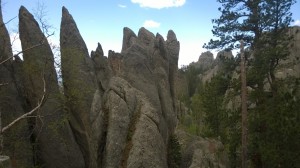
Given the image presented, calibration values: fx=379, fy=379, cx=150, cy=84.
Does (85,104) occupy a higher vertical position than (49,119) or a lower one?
higher

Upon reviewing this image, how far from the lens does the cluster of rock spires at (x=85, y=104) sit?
66.4 ft

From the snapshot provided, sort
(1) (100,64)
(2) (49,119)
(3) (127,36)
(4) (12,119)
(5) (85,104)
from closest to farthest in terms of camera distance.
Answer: (4) (12,119), (2) (49,119), (5) (85,104), (1) (100,64), (3) (127,36)

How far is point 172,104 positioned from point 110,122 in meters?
7.62

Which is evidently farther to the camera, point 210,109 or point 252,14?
point 210,109

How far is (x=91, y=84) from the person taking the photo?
27766mm

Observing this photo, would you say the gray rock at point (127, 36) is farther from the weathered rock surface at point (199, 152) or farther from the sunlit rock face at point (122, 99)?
the weathered rock surface at point (199, 152)

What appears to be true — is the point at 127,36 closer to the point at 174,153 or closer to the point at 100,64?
the point at 100,64

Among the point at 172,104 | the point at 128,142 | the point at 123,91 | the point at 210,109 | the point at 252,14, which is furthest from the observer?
the point at 210,109

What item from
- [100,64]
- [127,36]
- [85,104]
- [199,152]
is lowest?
[199,152]

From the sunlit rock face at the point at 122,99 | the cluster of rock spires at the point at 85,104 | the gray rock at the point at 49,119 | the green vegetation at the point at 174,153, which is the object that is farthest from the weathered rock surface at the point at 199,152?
the gray rock at the point at 49,119

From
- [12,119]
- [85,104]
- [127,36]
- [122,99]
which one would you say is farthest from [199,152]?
[127,36]

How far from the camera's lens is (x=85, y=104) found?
86.4 ft

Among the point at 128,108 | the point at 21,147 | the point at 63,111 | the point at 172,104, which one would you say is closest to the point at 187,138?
the point at 172,104

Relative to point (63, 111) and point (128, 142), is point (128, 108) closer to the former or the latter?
point (128, 142)
